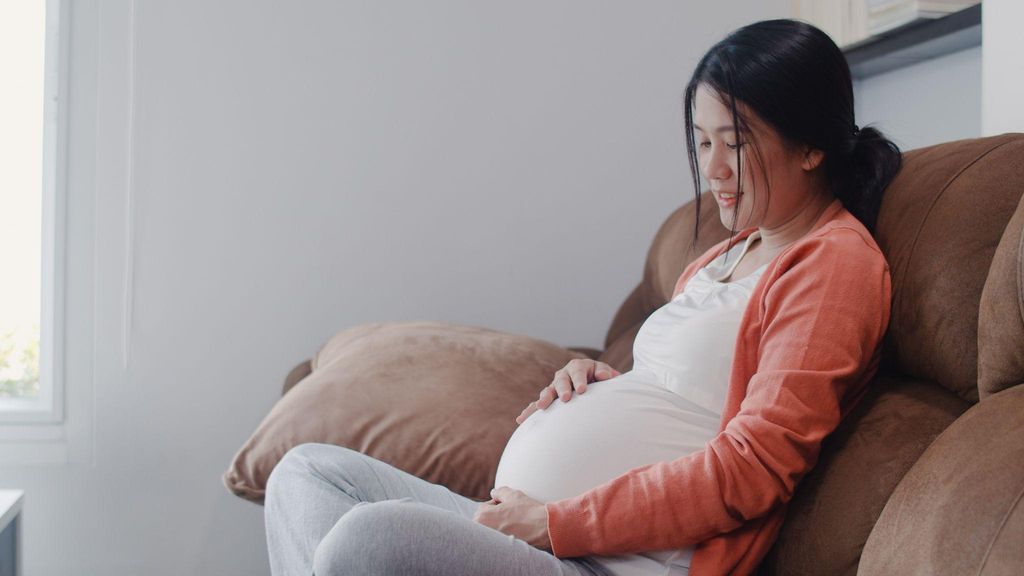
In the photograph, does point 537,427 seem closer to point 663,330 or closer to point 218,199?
point 663,330

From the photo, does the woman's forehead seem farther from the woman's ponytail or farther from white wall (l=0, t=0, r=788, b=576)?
white wall (l=0, t=0, r=788, b=576)

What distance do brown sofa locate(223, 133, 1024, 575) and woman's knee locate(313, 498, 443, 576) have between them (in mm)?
395

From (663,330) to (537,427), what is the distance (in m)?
0.19

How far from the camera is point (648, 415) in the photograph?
3.64 feet

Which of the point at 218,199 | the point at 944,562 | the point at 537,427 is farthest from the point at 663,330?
the point at 218,199

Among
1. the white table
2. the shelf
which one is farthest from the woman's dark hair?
the white table

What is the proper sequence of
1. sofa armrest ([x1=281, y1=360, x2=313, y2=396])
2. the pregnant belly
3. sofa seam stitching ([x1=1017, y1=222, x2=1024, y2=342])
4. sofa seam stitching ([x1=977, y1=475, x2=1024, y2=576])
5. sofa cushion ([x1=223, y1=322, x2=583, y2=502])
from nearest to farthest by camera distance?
sofa seam stitching ([x1=977, y1=475, x2=1024, y2=576]), sofa seam stitching ([x1=1017, y1=222, x2=1024, y2=342]), the pregnant belly, sofa cushion ([x1=223, y1=322, x2=583, y2=502]), sofa armrest ([x1=281, y1=360, x2=313, y2=396])

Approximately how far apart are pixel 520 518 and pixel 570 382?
290 mm

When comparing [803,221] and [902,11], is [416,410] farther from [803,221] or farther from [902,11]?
[902,11]

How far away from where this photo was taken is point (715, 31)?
2512 mm

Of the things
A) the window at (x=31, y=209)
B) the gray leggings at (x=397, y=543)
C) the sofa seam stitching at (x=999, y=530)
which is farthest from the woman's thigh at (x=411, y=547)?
the window at (x=31, y=209)

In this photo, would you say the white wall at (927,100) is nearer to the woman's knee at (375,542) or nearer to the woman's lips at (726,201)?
the woman's lips at (726,201)

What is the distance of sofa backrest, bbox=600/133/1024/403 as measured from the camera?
89 cm

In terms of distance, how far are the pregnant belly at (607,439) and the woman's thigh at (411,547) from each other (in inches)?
7.0
